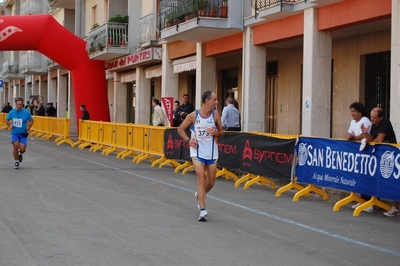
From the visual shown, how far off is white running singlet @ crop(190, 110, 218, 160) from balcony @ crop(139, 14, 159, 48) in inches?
776

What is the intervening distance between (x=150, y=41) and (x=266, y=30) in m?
9.12

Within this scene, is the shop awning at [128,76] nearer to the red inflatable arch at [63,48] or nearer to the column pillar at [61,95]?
the red inflatable arch at [63,48]

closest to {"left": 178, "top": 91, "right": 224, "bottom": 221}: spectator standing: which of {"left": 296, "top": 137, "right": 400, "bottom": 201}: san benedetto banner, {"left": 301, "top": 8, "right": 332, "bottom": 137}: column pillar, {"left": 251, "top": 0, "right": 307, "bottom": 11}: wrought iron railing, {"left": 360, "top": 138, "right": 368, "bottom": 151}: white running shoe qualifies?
{"left": 360, "top": 138, "right": 368, "bottom": 151}: white running shoe

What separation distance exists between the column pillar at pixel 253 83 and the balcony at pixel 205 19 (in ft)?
2.26

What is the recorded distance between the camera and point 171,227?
9.04 m

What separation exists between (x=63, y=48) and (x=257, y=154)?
17885 mm

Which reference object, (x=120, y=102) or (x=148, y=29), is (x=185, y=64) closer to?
(x=148, y=29)

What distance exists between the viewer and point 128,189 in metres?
13.4

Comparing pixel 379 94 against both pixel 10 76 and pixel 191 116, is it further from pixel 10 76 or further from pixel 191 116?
pixel 10 76

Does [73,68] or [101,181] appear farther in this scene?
[73,68]

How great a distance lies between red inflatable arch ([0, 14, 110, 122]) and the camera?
28016mm

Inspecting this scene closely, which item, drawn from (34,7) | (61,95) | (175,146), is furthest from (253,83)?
(34,7)

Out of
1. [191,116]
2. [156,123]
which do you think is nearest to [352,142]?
[191,116]

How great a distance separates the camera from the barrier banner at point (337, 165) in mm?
10938
